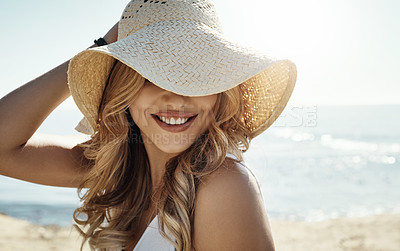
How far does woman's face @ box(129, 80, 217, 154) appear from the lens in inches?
66.6

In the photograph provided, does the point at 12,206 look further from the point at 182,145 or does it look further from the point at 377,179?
the point at 377,179

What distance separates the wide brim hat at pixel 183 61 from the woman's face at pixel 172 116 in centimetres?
18

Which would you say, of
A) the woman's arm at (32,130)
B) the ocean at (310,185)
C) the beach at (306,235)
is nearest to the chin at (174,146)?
the ocean at (310,185)

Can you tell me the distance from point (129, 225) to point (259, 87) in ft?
3.64

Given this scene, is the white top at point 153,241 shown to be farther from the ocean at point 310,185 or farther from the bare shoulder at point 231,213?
the ocean at point 310,185

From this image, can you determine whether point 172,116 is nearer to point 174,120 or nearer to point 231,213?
point 174,120

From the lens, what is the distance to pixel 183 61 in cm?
157

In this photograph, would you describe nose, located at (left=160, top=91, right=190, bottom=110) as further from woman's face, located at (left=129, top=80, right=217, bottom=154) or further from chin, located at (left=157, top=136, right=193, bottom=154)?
chin, located at (left=157, top=136, right=193, bottom=154)

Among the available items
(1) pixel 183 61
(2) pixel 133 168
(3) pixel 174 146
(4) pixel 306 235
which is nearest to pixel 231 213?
(3) pixel 174 146

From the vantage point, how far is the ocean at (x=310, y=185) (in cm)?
885

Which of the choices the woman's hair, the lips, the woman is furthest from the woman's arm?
the lips

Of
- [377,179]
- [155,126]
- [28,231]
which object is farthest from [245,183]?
[377,179]

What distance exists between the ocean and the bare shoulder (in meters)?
0.52

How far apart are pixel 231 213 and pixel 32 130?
132 cm
